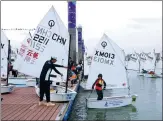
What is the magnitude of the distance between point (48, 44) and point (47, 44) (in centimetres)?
4

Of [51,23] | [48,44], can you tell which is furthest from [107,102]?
[51,23]

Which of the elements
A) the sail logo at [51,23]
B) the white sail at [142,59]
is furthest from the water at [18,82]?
the white sail at [142,59]

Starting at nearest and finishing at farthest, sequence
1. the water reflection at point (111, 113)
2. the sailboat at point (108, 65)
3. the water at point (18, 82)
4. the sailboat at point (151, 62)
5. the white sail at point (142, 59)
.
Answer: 1. the water reflection at point (111, 113)
2. the sailboat at point (108, 65)
3. the water at point (18, 82)
4. the sailboat at point (151, 62)
5. the white sail at point (142, 59)

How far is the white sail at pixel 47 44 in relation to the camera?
1229 centimetres

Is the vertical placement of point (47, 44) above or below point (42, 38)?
below

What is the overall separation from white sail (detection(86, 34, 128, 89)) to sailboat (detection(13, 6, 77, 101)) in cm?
243

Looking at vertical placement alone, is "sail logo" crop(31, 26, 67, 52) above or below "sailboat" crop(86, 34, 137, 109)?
above

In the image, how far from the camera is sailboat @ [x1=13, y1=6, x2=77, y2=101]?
12.3 meters

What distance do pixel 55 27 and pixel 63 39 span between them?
0.62m

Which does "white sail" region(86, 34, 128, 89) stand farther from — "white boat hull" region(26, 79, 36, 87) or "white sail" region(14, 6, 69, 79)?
"white boat hull" region(26, 79, 36, 87)

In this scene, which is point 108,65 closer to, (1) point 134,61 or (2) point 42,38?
(2) point 42,38

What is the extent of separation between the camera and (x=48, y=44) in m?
12.4

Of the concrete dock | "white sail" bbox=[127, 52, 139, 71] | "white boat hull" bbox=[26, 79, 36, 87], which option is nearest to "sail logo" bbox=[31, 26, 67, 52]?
the concrete dock

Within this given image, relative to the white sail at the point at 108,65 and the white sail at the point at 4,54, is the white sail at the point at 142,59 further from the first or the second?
the white sail at the point at 4,54
